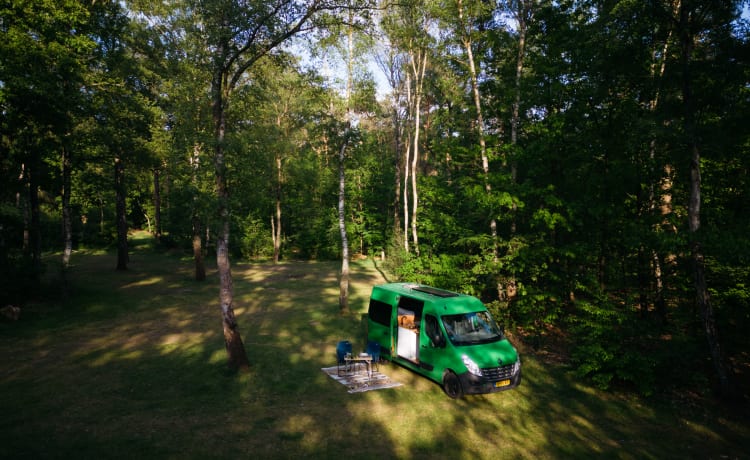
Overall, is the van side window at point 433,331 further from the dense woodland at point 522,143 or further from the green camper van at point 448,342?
the dense woodland at point 522,143

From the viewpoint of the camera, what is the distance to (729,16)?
35.6ft

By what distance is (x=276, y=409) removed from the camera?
9891 mm

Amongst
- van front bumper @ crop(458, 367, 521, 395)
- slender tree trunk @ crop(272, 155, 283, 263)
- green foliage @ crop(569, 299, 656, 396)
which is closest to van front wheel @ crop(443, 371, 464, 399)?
van front bumper @ crop(458, 367, 521, 395)

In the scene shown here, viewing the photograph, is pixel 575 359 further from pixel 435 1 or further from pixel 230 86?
pixel 435 1

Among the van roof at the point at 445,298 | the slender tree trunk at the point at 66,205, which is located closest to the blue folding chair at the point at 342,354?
the van roof at the point at 445,298

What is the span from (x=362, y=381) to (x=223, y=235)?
231 inches

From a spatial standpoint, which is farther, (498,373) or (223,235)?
(223,235)

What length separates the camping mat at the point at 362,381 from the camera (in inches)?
441

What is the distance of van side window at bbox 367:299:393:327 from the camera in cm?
1297

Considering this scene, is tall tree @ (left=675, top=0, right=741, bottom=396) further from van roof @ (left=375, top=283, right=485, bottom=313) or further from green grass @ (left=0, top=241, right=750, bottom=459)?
van roof @ (left=375, top=283, right=485, bottom=313)

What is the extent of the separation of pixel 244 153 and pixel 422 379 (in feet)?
28.4

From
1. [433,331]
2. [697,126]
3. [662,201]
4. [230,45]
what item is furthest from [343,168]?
[697,126]

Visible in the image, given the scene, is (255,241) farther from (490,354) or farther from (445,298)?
(490,354)

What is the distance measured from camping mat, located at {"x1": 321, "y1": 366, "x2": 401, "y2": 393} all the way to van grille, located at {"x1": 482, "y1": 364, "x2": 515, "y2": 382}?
8.50 feet
